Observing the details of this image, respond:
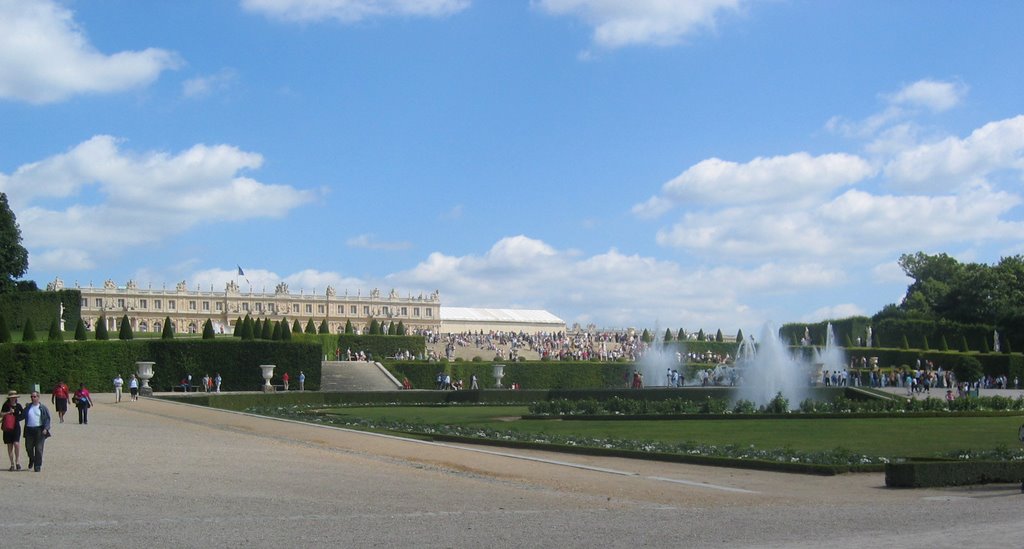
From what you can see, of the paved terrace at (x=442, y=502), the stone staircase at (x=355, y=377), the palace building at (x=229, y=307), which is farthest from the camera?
the palace building at (x=229, y=307)

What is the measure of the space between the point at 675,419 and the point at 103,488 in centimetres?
1802

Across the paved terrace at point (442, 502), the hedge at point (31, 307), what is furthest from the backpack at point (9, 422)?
the hedge at point (31, 307)

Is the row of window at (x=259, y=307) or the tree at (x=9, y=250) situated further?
the row of window at (x=259, y=307)

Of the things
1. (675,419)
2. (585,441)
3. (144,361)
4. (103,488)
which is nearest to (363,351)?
(144,361)

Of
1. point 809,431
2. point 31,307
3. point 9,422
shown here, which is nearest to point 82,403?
point 9,422

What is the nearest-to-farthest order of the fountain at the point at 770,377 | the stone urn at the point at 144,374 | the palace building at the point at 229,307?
the fountain at the point at 770,377 → the stone urn at the point at 144,374 → the palace building at the point at 229,307

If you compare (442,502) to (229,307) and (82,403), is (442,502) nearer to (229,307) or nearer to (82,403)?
(82,403)

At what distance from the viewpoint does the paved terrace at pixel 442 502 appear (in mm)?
10820

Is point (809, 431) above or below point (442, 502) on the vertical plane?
above

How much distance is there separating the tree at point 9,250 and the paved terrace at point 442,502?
1786 inches

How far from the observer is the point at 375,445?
20.9 m

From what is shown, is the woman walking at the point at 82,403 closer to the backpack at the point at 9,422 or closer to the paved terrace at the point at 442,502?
the paved terrace at the point at 442,502

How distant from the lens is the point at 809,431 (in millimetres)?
24969

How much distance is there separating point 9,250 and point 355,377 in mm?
23707
